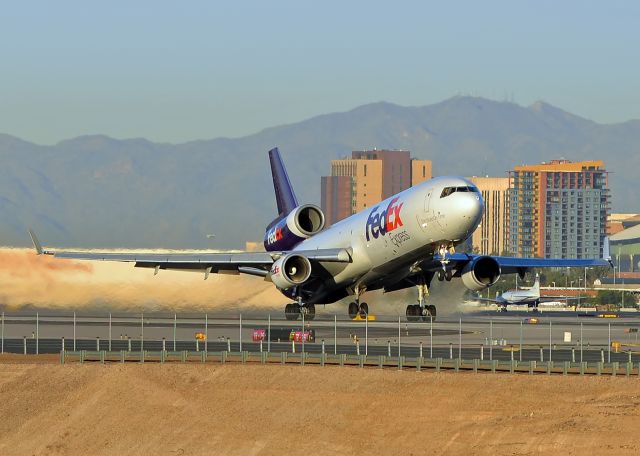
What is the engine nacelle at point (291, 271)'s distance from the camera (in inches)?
3460

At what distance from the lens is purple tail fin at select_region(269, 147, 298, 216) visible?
346 ft

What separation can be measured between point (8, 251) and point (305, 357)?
3917 cm

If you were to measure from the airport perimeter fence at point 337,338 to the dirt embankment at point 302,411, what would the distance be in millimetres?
4696

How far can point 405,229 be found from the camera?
81250mm

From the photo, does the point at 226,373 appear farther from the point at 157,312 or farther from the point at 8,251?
the point at 8,251

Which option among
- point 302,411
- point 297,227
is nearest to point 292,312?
point 297,227

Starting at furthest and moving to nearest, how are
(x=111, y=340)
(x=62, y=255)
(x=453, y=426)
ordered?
1. (x=62, y=255)
2. (x=111, y=340)
3. (x=453, y=426)

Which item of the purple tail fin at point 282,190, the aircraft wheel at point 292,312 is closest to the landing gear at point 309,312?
the aircraft wheel at point 292,312

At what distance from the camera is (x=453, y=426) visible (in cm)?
5916

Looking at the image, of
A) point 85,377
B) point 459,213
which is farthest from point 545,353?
point 85,377

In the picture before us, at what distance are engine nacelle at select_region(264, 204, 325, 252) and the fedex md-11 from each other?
0.21 ft

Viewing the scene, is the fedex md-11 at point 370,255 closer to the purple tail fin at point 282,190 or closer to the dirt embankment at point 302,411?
the purple tail fin at point 282,190

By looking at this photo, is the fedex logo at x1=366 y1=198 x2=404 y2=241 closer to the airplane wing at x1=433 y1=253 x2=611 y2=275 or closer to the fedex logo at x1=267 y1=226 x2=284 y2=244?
the airplane wing at x1=433 y1=253 x2=611 y2=275

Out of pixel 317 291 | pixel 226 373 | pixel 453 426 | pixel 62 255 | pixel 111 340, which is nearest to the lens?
pixel 453 426
